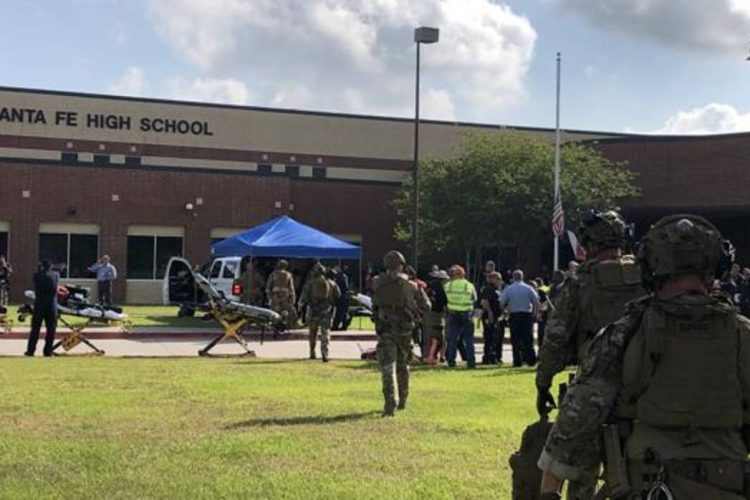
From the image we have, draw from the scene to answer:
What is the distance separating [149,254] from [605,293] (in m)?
38.4

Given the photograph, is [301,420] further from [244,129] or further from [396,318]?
[244,129]

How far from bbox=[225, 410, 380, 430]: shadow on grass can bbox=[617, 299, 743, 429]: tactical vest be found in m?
6.86

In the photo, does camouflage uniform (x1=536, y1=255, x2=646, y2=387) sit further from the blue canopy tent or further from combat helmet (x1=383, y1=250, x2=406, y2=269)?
the blue canopy tent

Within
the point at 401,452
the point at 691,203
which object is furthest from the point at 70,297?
the point at 691,203

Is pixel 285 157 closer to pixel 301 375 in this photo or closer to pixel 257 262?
pixel 257 262

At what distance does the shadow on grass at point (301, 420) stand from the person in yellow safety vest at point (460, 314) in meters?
6.05

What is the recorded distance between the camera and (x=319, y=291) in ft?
58.1

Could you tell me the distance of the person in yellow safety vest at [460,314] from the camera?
16797 millimetres

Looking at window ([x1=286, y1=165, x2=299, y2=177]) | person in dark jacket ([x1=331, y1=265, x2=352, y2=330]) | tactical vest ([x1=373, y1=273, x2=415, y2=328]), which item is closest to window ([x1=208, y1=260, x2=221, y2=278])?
person in dark jacket ([x1=331, y1=265, x2=352, y2=330])

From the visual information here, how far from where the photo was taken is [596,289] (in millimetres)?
5895

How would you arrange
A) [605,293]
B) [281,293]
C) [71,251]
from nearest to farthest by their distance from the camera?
[605,293] < [281,293] < [71,251]

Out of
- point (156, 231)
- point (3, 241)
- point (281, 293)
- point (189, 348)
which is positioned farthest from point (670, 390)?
point (156, 231)

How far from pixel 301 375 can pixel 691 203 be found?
29.0m

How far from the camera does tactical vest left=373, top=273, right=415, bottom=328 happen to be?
11242mm
